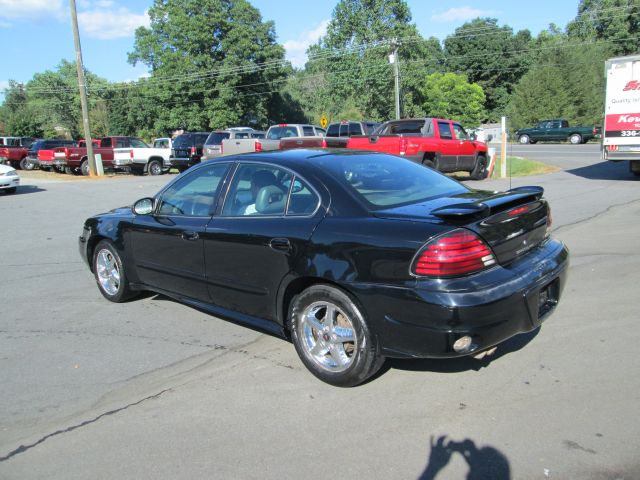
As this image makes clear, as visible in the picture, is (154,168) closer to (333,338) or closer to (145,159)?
(145,159)

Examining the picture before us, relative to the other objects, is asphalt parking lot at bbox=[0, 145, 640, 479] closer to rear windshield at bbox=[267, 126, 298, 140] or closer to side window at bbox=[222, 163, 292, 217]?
side window at bbox=[222, 163, 292, 217]

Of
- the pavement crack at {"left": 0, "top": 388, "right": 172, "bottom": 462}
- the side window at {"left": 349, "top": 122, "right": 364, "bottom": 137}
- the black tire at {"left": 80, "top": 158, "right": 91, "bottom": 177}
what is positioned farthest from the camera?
the black tire at {"left": 80, "top": 158, "right": 91, "bottom": 177}

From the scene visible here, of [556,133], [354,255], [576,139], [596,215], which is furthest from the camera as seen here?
[556,133]

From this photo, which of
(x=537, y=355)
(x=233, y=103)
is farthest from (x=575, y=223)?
(x=233, y=103)

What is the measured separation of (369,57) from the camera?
55562mm

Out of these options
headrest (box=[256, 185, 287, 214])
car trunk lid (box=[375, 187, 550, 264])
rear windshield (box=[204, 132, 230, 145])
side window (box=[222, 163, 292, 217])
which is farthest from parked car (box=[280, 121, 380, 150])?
car trunk lid (box=[375, 187, 550, 264])

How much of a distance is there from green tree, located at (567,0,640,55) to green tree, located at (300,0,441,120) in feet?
102

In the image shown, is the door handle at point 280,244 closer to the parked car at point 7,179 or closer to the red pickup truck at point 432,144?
the red pickup truck at point 432,144

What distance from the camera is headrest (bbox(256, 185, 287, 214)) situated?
409cm

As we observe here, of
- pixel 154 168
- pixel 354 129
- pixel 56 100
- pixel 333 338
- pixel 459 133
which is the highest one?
pixel 56 100

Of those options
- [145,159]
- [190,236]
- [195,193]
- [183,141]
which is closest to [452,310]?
[190,236]

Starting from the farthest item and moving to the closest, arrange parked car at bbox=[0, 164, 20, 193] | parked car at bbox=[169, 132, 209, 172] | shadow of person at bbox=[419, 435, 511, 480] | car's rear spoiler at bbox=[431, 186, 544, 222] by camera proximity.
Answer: parked car at bbox=[169, 132, 209, 172]
parked car at bbox=[0, 164, 20, 193]
car's rear spoiler at bbox=[431, 186, 544, 222]
shadow of person at bbox=[419, 435, 511, 480]

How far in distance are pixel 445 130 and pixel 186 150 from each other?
1294 cm

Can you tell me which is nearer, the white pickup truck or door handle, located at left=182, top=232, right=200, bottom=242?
door handle, located at left=182, top=232, right=200, bottom=242
